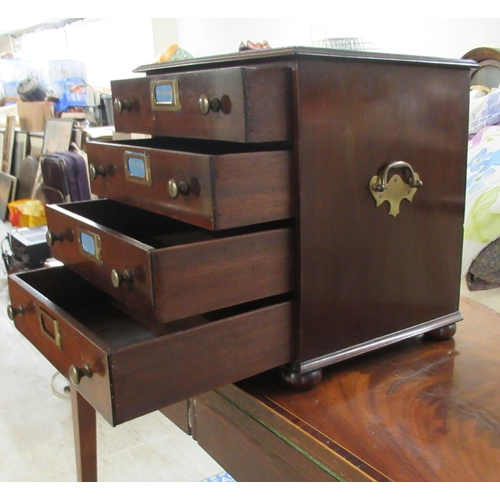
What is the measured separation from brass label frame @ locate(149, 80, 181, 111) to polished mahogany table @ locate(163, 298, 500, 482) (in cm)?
38

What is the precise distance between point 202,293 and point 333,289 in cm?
18

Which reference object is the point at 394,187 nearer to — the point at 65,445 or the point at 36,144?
the point at 65,445

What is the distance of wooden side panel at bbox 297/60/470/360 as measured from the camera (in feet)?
2.12

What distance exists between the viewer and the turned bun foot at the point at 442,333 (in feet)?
2.74

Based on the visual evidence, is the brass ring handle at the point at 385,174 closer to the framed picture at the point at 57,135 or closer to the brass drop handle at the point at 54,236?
the brass drop handle at the point at 54,236

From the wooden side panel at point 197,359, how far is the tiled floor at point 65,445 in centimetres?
110

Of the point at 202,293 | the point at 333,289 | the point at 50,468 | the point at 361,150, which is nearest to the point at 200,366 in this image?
the point at 202,293

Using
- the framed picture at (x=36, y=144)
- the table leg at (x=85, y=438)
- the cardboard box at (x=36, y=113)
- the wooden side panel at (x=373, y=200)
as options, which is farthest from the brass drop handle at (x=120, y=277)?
the cardboard box at (x=36, y=113)

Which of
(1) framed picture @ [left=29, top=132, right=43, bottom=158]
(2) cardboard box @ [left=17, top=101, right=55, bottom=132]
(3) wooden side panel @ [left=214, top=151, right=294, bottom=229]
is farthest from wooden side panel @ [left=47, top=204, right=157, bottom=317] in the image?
(2) cardboard box @ [left=17, top=101, right=55, bottom=132]

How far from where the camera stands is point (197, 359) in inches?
24.6

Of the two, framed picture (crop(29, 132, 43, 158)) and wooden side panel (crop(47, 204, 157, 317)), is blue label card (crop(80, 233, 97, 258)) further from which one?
framed picture (crop(29, 132, 43, 158))

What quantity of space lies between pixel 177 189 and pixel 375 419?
0.36 m
